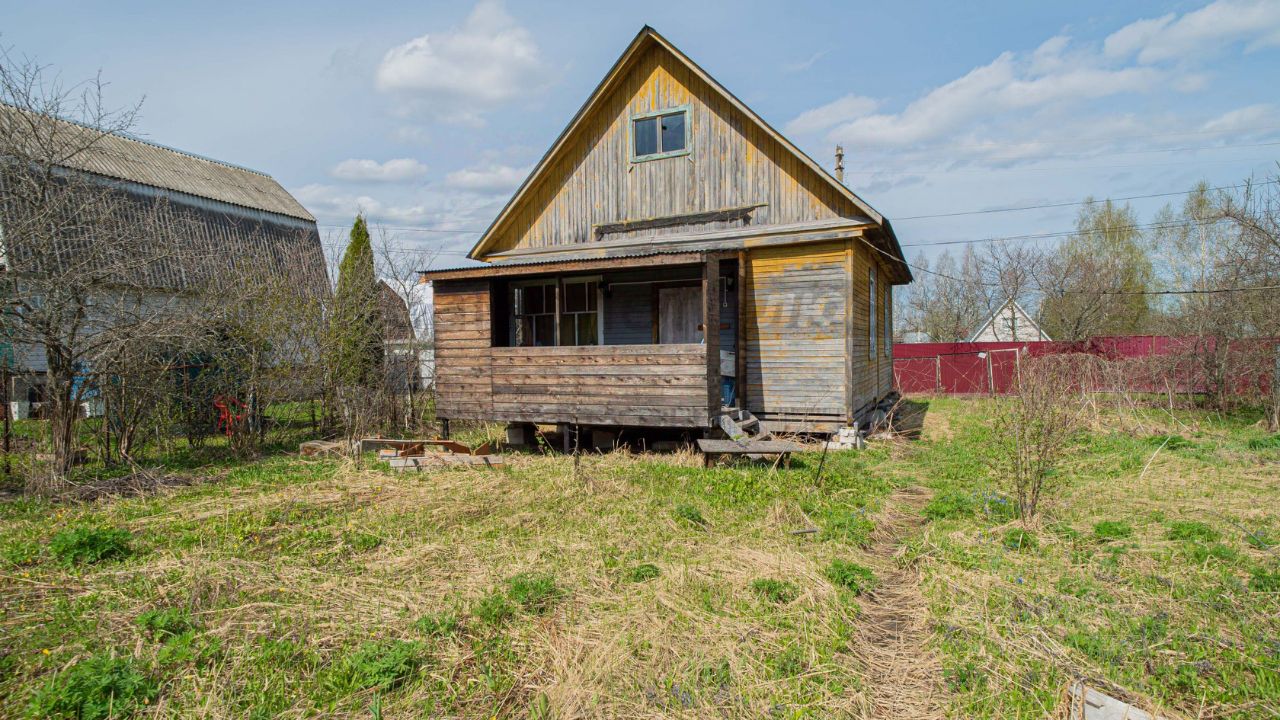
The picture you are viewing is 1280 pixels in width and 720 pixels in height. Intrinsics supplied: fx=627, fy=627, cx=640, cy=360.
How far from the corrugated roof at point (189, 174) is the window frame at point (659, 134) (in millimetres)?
17509

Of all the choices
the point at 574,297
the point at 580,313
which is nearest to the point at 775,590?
the point at 580,313

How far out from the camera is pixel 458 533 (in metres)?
6.63

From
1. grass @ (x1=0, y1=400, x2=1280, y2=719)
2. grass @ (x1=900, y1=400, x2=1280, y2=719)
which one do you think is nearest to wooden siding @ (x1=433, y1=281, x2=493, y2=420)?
grass @ (x1=0, y1=400, x2=1280, y2=719)

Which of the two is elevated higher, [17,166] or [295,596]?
[17,166]

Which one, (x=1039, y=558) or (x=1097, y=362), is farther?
(x=1097, y=362)

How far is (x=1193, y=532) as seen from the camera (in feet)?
19.6

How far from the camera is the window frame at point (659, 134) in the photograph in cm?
1297

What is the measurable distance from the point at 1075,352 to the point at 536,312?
558 inches

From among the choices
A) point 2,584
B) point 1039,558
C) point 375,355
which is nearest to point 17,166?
point 2,584

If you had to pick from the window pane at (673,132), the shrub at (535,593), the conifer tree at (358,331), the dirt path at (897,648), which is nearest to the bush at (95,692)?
the shrub at (535,593)

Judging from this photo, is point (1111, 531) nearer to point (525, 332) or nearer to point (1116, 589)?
point (1116, 589)

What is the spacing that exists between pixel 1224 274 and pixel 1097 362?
5.26m

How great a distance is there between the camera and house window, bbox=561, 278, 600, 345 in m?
13.6

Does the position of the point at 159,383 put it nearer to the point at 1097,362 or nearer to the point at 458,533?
the point at 458,533
